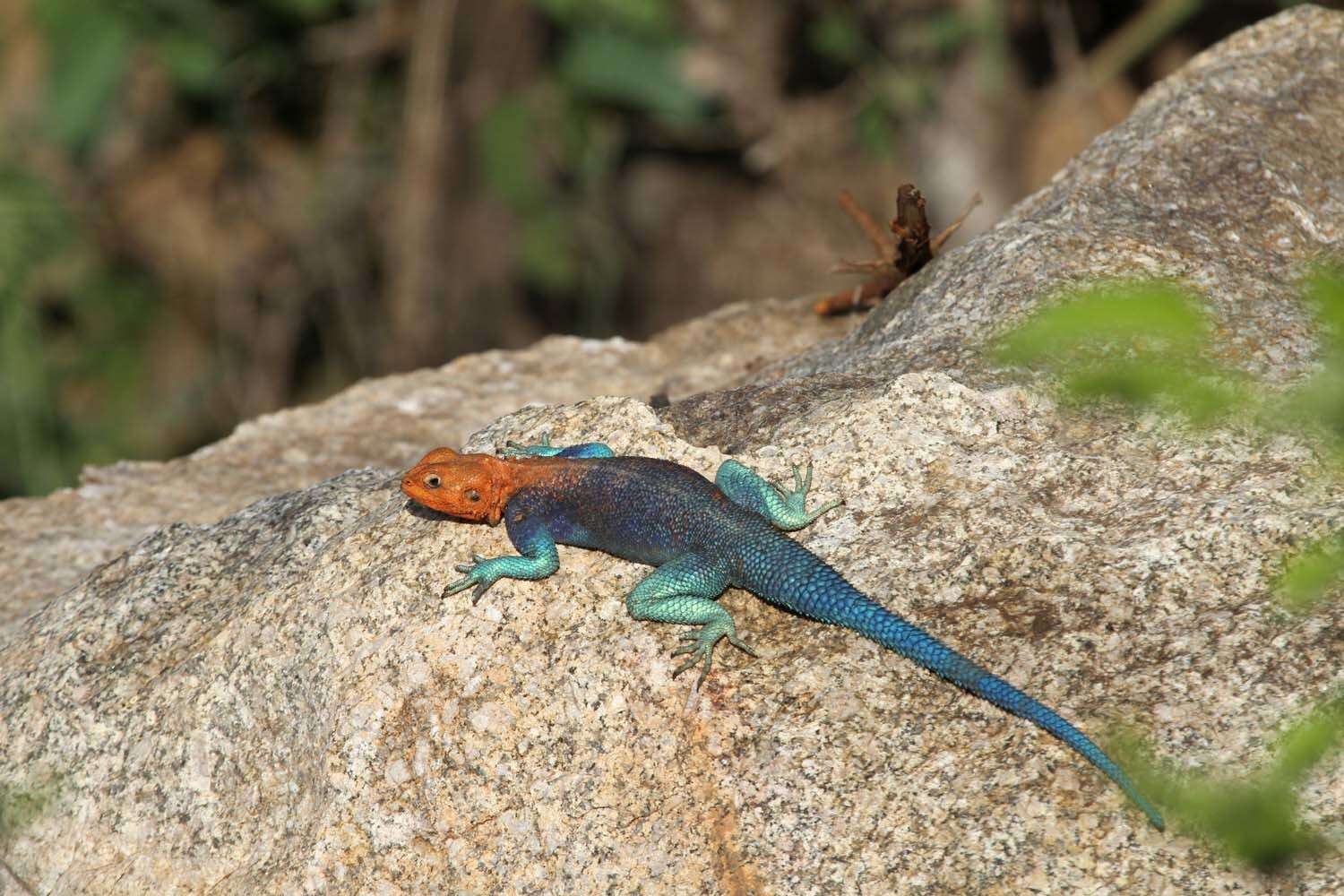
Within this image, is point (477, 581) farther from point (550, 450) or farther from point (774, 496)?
point (774, 496)

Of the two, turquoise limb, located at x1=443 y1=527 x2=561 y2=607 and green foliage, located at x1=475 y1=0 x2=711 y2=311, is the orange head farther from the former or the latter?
green foliage, located at x1=475 y1=0 x2=711 y2=311

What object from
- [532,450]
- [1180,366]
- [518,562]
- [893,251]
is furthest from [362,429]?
[1180,366]

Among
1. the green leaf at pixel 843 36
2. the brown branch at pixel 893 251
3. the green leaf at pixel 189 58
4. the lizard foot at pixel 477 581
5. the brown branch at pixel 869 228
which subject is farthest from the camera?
the green leaf at pixel 843 36

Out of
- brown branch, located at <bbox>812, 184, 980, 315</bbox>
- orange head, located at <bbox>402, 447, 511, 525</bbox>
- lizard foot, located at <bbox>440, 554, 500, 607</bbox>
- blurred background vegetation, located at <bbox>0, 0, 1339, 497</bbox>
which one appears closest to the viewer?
lizard foot, located at <bbox>440, 554, 500, 607</bbox>

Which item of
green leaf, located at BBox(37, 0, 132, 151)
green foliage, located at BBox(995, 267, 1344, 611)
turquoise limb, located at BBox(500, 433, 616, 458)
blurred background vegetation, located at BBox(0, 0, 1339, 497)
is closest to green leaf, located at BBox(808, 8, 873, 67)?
blurred background vegetation, located at BBox(0, 0, 1339, 497)

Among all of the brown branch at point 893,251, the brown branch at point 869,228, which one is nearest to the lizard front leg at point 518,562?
the brown branch at point 893,251

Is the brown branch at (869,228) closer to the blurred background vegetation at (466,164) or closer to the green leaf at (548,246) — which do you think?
the blurred background vegetation at (466,164)
